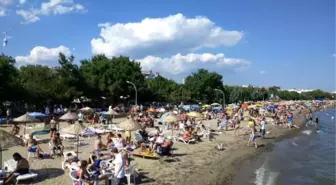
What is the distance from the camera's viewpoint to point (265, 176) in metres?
16.0

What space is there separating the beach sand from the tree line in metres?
18.7

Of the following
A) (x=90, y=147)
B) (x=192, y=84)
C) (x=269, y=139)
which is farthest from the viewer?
(x=192, y=84)

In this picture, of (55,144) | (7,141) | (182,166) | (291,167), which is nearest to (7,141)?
(7,141)

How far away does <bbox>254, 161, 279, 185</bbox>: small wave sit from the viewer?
14.8m

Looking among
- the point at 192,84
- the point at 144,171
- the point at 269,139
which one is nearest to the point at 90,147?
the point at 144,171

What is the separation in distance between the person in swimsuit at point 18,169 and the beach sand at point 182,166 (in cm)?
52

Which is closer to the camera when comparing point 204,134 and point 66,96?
point 204,134

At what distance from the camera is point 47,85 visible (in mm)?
42156

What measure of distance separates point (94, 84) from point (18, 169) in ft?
142

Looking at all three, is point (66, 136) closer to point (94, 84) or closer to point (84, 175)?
point (84, 175)

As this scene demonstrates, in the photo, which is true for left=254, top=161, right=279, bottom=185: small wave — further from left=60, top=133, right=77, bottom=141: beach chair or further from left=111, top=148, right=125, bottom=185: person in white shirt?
left=60, top=133, right=77, bottom=141: beach chair

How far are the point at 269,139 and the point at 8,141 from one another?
80.5 feet

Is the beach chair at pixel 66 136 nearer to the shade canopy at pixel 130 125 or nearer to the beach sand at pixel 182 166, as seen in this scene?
the beach sand at pixel 182 166

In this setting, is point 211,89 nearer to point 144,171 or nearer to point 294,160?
point 294,160
